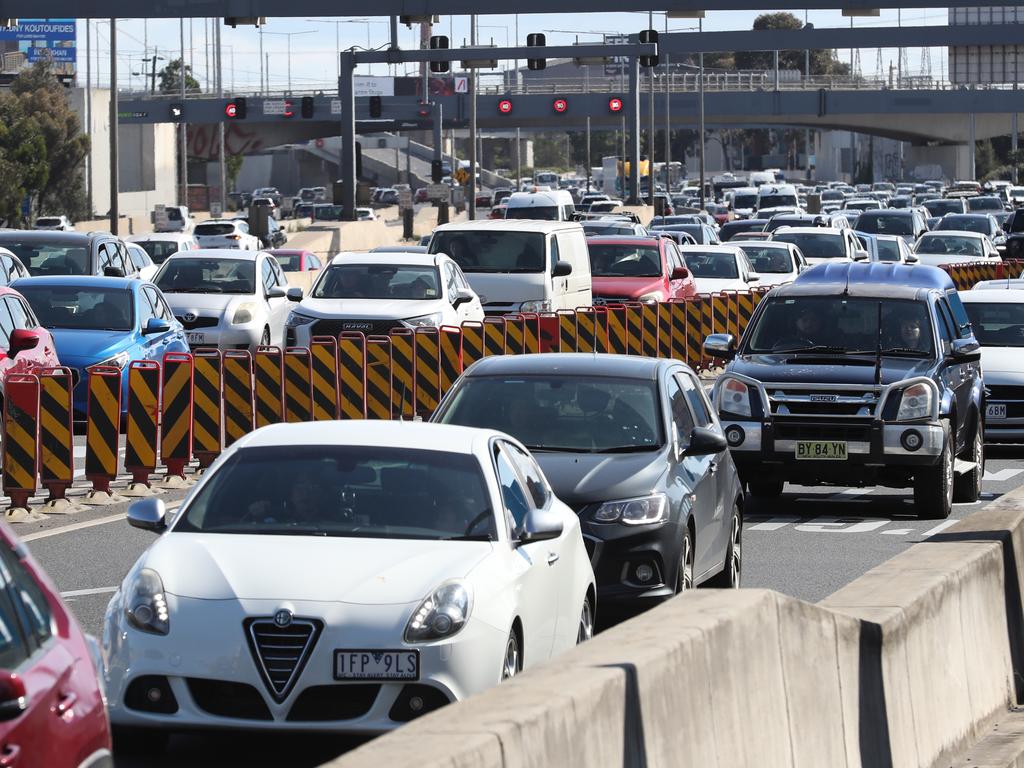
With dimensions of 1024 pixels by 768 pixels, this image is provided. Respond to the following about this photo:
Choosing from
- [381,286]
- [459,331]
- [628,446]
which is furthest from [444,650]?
[381,286]

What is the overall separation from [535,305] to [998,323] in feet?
28.6

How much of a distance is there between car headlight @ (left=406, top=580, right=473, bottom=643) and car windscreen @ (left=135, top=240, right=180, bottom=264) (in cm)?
3319

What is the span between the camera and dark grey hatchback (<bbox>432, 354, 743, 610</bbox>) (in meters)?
11.3

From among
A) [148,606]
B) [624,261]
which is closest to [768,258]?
[624,261]

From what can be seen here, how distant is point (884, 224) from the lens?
51.6 m

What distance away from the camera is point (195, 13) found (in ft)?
129

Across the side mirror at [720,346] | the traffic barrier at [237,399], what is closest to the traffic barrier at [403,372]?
the traffic barrier at [237,399]

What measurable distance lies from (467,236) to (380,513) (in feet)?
75.4

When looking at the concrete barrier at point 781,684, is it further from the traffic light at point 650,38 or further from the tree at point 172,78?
the tree at point 172,78

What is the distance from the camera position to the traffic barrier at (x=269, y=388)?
809 inches

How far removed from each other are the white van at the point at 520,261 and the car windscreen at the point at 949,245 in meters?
16.9

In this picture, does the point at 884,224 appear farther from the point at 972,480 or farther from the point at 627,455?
the point at 627,455

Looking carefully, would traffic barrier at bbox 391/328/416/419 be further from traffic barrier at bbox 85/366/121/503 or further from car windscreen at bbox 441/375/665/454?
car windscreen at bbox 441/375/665/454

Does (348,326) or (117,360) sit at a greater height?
(348,326)
